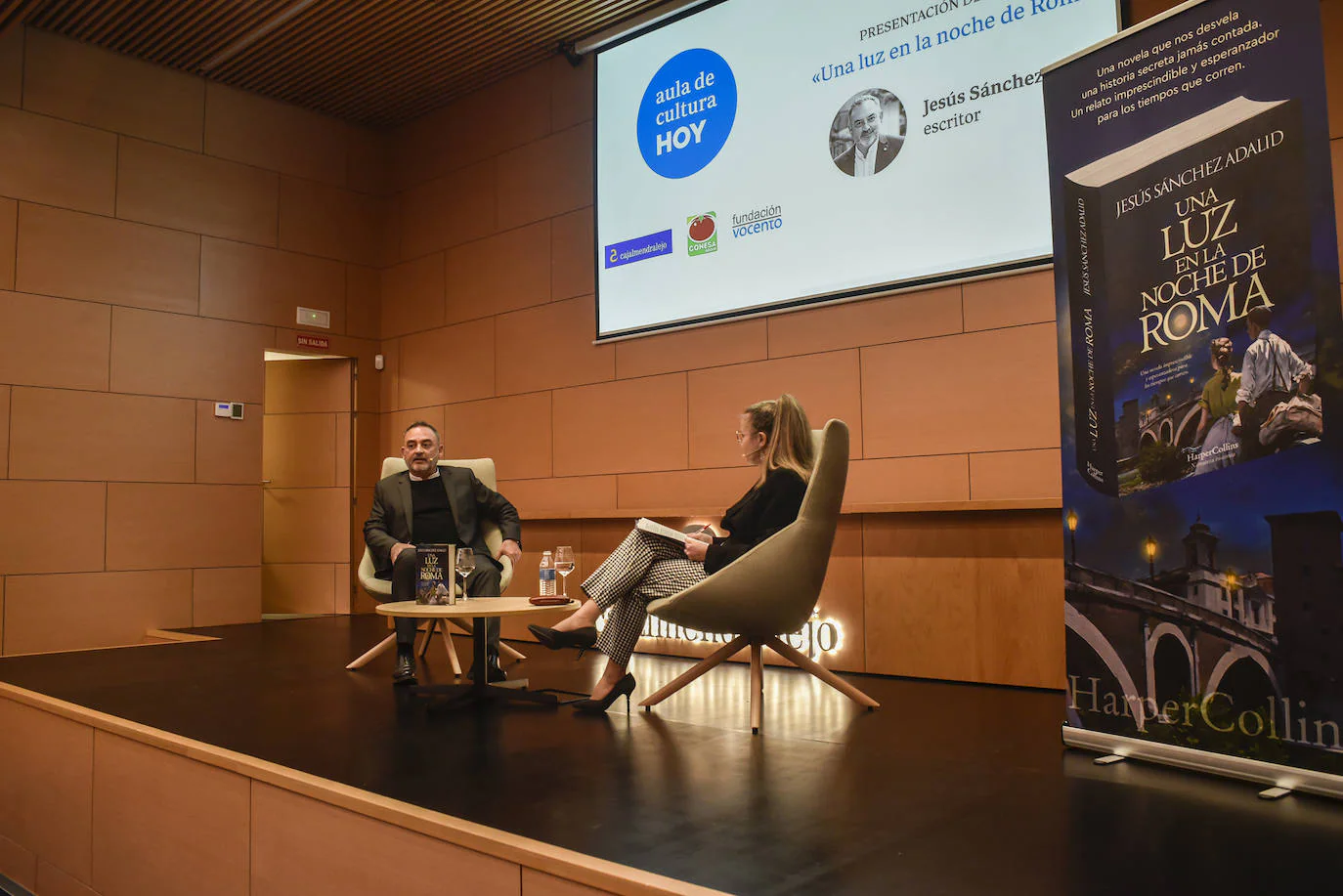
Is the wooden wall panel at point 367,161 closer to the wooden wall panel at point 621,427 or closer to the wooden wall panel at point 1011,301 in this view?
the wooden wall panel at point 621,427

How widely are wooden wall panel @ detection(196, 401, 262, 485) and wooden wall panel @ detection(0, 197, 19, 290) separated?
129cm

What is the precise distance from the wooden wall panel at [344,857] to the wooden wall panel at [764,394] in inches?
116

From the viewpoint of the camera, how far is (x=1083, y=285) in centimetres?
267

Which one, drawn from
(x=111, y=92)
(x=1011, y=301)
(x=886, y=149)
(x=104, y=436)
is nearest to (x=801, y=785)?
(x=1011, y=301)

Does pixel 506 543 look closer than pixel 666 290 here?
Yes

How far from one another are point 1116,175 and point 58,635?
6.17m

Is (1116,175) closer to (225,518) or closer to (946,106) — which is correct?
(946,106)

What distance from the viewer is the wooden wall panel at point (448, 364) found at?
6.51 m

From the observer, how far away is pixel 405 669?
396cm

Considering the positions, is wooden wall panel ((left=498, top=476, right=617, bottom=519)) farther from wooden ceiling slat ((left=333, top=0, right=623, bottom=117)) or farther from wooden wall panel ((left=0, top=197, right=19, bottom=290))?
wooden wall panel ((left=0, top=197, right=19, bottom=290))

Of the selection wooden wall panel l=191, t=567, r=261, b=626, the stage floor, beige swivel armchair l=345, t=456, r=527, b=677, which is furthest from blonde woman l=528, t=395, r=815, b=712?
wooden wall panel l=191, t=567, r=261, b=626

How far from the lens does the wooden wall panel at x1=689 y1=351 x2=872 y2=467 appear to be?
468cm

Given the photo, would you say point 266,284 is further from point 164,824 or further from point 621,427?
point 164,824

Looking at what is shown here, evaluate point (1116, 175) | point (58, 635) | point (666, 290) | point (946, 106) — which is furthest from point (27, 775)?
point (946, 106)
